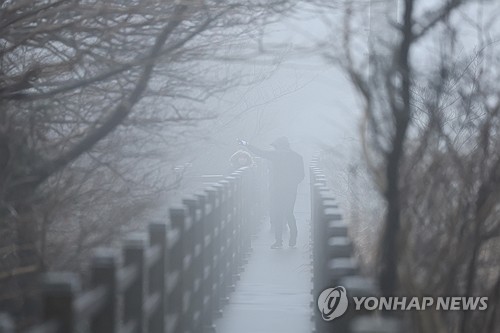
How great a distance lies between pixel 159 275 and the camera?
680 centimetres

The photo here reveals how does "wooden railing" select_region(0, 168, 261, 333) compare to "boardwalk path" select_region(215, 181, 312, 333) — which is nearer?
"wooden railing" select_region(0, 168, 261, 333)

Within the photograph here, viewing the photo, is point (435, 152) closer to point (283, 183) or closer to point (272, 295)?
point (272, 295)

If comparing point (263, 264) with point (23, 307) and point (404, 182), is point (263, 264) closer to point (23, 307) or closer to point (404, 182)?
point (23, 307)

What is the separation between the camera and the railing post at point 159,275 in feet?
22.0

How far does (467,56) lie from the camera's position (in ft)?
21.6

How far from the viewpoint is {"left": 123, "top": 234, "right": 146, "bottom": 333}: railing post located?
5.70m

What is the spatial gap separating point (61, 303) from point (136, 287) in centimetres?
167

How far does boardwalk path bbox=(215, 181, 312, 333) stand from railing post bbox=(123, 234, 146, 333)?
500 centimetres

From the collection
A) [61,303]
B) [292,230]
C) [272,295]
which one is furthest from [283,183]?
[61,303]

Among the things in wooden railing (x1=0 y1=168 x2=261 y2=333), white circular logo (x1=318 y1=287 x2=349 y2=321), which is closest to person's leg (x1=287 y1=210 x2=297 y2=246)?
wooden railing (x1=0 y1=168 x2=261 y2=333)

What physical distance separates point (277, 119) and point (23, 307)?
81.2ft

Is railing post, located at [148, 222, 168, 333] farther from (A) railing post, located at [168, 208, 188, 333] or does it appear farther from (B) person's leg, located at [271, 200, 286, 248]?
→ (B) person's leg, located at [271, 200, 286, 248]

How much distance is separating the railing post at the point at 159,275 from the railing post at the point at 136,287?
801 mm

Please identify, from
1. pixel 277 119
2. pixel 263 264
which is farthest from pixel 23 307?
pixel 277 119
